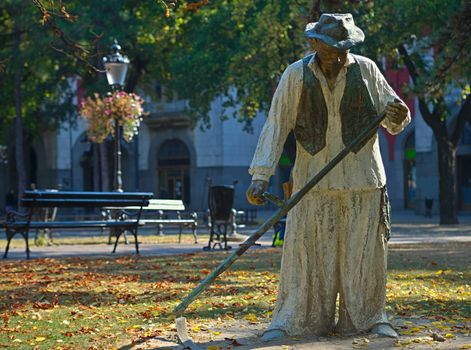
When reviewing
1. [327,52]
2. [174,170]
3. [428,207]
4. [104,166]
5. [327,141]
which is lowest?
[428,207]

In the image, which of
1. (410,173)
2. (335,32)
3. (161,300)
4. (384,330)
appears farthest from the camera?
(410,173)

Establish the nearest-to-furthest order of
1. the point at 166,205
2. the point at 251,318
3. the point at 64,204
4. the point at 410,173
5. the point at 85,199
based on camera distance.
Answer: the point at 251,318 < the point at 64,204 < the point at 85,199 < the point at 166,205 < the point at 410,173

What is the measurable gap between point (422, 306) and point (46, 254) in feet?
31.5

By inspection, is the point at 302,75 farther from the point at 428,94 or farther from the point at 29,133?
the point at 29,133

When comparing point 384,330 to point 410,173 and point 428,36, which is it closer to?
point 428,36

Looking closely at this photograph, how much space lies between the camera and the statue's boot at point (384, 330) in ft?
21.8

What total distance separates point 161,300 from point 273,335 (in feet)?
9.93

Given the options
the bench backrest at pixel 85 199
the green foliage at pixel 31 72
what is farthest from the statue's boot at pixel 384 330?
the green foliage at pixel 31 72

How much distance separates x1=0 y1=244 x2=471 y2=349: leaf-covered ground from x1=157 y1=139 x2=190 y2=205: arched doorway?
3591cm

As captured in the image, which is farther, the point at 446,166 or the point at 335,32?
the point at 446,166

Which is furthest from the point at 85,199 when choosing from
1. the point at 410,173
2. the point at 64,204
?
the point at 410,173

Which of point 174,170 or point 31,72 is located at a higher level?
point 31,72

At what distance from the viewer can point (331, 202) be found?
675cm

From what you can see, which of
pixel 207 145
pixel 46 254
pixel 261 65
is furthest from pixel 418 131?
pixel 46 254
